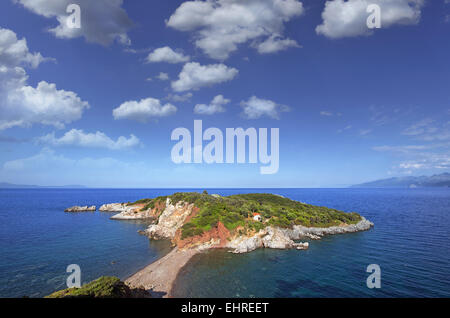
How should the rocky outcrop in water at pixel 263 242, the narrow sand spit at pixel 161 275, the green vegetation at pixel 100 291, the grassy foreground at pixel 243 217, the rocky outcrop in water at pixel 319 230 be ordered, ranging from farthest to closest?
the rocky outcrop in water at pixel 319 230 < the grassy foreground at pixel 243 217 < the rocky outcrop in water at pixel 263 242 < the narrow sand spit at pixel 161 275 < the green vegetation at pixel 100 291

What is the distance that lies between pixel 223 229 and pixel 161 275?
2327 cm

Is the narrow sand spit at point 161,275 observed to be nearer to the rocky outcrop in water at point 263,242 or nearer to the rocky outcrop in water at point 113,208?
the rocky outcrop in water at point 263,242

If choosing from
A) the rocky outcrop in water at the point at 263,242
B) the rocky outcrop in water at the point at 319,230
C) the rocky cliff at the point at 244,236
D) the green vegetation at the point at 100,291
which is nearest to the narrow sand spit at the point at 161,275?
the rocky cliff at the point at 244,236

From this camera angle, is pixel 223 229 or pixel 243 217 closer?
pixel 223 229

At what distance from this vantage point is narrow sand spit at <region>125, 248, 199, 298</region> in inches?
1437

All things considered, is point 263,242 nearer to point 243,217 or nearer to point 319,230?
point 243,217

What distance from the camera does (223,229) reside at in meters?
60.6

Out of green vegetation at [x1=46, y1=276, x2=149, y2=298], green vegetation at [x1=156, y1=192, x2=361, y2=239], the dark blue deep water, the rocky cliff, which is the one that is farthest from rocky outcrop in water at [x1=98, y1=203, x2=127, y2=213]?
green vegetation at [x1=46, y1=276, x2=149, y2=298]

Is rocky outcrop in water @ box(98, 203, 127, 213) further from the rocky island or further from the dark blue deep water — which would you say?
the rocky island

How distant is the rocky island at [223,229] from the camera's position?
4444 cm

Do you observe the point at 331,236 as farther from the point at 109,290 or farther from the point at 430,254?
the point at 109,290

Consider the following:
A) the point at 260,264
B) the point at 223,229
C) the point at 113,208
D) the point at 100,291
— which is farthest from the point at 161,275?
the point at 113,208

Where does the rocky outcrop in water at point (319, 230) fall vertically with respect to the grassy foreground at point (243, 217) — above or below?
below
